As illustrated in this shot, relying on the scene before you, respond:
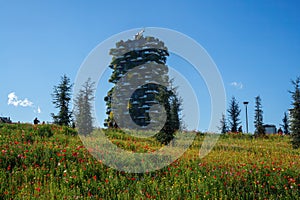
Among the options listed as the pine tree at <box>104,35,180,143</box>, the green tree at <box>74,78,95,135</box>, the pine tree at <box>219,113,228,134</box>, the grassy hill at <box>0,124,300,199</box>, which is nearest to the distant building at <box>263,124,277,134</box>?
the pine tree at <box>219,113,228,134</box>

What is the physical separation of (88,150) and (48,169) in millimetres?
2712

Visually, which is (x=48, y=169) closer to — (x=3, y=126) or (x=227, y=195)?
(x=227, y=195)

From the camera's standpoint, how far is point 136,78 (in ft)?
103

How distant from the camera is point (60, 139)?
15.3 m

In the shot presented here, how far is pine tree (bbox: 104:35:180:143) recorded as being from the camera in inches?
1208

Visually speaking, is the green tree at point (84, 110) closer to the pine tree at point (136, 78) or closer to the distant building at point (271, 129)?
the pine tree at point (136, 78)

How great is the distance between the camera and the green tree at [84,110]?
70.2 ft

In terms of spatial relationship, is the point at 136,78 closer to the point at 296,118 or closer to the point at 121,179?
the point at 296,118

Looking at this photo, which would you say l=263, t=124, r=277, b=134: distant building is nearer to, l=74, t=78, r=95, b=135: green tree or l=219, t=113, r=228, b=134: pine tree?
l=219, t=113, r=228, b=134: pine tree

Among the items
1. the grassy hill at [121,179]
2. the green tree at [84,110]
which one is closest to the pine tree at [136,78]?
the green tree at [84,110]

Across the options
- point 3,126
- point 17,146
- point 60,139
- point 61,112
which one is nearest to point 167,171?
point 17,146

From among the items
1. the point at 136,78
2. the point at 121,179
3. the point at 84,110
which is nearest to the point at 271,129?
the point at 136,78

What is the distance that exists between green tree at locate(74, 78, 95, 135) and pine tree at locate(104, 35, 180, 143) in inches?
253

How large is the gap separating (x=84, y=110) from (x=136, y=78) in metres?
9.91
